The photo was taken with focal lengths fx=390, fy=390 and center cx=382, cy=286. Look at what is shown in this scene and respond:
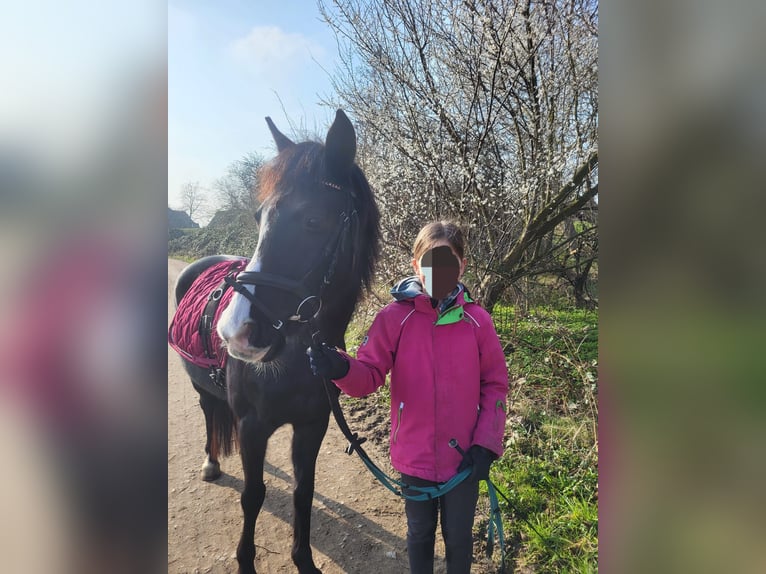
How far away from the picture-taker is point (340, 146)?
1844 millimetres

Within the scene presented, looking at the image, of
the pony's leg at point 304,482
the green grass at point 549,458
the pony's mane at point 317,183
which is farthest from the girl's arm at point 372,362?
the green grass at point 549,458

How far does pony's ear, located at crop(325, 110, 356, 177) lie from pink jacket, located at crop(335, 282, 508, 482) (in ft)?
2.34

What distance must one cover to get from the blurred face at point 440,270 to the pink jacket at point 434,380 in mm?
68

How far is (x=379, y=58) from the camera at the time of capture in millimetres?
4117

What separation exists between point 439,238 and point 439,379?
604 millimetres

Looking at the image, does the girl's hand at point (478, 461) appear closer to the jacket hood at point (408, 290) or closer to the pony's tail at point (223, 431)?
the jacket hood at point (408, 290)

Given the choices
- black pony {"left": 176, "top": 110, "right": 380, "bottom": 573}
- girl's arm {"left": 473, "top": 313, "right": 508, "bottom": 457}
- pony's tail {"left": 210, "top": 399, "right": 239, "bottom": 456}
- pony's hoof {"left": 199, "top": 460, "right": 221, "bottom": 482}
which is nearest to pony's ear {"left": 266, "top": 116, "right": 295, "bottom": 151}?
black pony {"left": 176, "top": 110, "right": 380, "bottom": 573}

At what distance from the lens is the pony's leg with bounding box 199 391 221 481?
3.21 meters

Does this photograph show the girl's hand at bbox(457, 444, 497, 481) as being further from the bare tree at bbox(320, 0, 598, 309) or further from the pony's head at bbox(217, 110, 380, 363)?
the bare tree at bbox(320, 0, 598, 309)

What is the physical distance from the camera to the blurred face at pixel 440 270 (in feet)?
5.43
